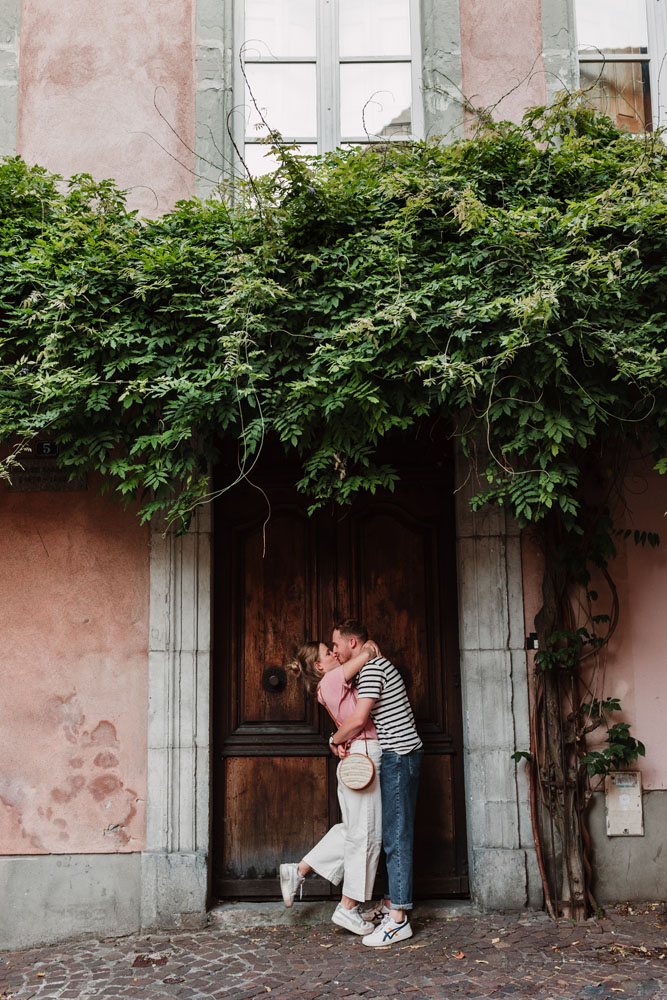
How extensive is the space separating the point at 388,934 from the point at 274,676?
1587mm

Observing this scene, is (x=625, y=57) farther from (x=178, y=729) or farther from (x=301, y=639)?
(x=178, y=729)

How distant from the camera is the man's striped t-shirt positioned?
4586 millimetres

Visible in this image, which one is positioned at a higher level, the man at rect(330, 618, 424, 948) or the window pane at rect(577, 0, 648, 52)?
the window pane at rect(577, 0, 648, 52)

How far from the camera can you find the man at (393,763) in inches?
175

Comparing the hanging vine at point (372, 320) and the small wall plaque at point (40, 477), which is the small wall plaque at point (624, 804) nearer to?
the hanging vine at point (372, 320)

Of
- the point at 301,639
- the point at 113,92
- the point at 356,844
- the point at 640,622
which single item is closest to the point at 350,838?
the point at 356,844

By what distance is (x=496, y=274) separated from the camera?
429 cm

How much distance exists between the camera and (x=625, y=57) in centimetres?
551

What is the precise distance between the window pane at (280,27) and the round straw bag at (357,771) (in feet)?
14.7

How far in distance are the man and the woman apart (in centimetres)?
5

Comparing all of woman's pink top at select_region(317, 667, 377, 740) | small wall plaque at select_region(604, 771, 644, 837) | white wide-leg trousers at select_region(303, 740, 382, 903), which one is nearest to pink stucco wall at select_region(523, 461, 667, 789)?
small wall plaque at select_region(604, 771, 644, 837)

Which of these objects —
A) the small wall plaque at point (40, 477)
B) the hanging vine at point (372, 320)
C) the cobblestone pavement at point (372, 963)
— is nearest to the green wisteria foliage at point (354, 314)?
the hanging vine at point (372, 320)

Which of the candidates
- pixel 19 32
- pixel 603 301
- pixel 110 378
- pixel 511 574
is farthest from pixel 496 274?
pixel 19 32

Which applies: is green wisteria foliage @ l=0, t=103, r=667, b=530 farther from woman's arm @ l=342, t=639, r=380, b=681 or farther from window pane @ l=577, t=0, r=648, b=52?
window pane @ l=577, t=0, r=648, b=52
